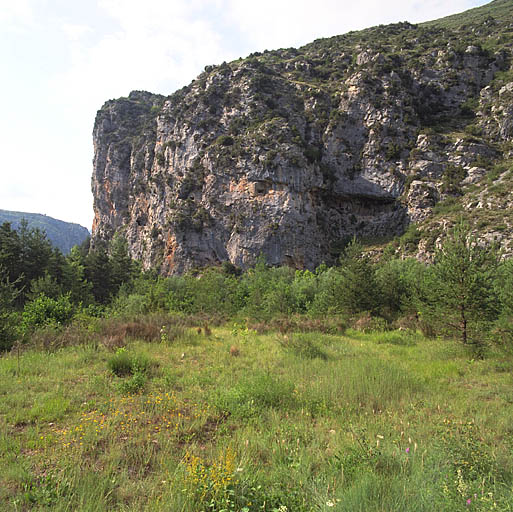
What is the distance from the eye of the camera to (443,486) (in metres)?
2.36

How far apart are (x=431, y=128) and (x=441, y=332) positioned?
52.3 meters

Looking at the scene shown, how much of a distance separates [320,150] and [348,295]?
46.7m

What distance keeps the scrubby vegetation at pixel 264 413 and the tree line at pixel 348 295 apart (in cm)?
9

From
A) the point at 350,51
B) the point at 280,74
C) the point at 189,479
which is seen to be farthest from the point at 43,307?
the point at 350,51

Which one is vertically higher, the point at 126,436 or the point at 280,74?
the point at 280,74

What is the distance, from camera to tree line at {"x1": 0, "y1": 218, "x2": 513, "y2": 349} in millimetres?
9523

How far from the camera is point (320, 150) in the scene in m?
56.8

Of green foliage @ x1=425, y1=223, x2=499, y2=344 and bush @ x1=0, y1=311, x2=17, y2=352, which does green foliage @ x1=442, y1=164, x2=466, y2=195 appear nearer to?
green foliage @ x1=425, y1=223, x2=499, y2=344

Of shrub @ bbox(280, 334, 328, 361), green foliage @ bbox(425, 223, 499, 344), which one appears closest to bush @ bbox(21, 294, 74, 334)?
shrub @ bbox(280, 334, 328, 361)

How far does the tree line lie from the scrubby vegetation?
0.09 metres

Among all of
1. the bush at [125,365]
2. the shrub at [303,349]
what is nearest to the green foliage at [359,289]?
the shrub at [303,349]

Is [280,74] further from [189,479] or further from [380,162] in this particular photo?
[189,479]

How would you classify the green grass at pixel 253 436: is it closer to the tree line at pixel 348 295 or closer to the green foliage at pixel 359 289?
the tree line at pixel 348 295

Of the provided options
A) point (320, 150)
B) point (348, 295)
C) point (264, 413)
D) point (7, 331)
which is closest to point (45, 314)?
point (7, 331)
